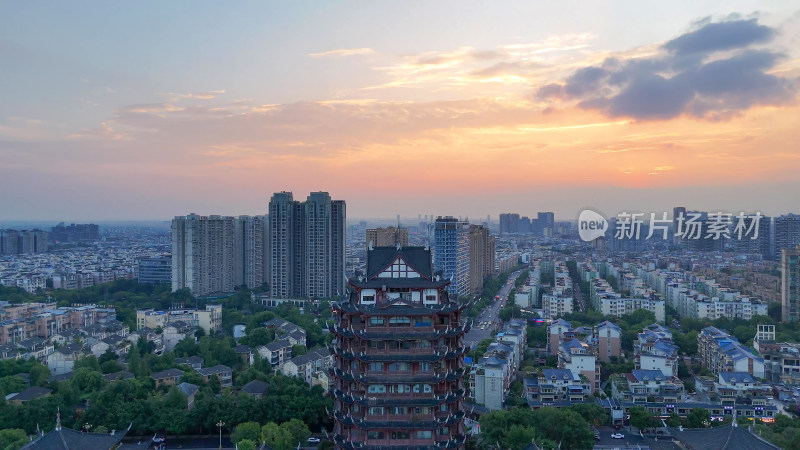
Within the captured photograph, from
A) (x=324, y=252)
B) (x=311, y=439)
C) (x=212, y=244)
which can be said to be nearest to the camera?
(x=311, y=439)

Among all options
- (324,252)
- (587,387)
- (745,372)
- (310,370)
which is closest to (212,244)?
(324,252)

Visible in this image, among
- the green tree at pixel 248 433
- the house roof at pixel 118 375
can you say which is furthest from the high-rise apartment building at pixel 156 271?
the green tree at pixel 248 433

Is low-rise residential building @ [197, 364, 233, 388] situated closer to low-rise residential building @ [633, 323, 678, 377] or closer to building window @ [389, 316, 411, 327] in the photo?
building window @ [389, 316, 411, 327]

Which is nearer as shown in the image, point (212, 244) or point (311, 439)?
point (311, 439)

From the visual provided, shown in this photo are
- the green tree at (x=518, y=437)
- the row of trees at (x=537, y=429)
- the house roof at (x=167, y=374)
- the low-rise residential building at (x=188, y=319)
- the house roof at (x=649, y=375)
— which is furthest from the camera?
the low-rise residential building at (x=188, y=319)

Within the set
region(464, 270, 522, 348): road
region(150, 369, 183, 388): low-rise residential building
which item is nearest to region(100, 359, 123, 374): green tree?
region(150, 369, 183, 388): low-rise residential building

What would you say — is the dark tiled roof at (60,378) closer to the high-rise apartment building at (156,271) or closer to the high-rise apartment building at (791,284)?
the high-rise apartment building at (156,271)

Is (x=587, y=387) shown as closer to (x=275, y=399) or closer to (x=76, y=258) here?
(x=275, y=399)
